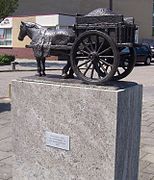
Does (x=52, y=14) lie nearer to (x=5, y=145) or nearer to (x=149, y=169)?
(x=5, y=145)

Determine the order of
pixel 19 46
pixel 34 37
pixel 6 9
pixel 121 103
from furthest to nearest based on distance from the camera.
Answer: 1. pixel 19 46
2. pixel 6 9
3. pixel 34 37
4. pixel 121 103

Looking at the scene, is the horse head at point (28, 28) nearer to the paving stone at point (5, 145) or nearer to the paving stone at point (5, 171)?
the paving stone at point (5, 171)

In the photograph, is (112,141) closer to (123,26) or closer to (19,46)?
(123,26)

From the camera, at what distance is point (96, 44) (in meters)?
4.34

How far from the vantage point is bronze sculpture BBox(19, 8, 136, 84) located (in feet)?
13.9

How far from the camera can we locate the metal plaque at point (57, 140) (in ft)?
14.6

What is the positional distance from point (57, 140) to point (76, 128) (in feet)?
1.00

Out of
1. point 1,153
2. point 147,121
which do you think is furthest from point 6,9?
point 1,153

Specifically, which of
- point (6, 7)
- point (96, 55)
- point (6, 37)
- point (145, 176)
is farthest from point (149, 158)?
point (6, 37)

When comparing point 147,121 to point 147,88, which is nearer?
point 147,121

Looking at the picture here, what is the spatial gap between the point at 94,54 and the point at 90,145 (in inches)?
36.3

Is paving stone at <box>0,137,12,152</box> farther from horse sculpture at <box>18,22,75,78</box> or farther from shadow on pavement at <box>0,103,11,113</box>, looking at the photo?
shadow on pavement at <box>0,103,11,113</box>

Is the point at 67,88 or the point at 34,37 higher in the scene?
the point at 34,37

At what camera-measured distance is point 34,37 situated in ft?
16.3
